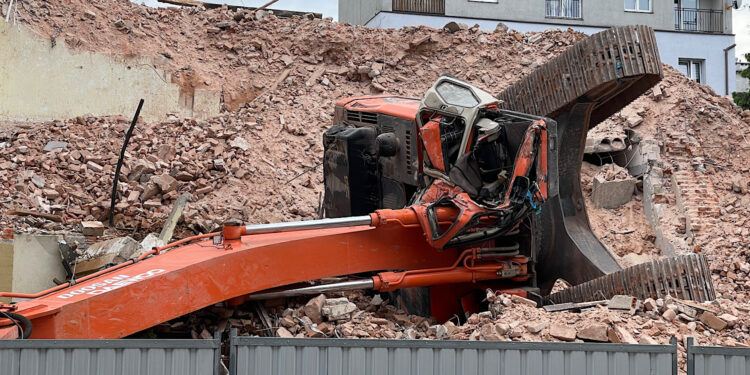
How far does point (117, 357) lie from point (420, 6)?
19.4 meters

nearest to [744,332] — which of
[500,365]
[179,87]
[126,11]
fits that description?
[500,365]

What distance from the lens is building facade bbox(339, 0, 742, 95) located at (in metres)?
24.0

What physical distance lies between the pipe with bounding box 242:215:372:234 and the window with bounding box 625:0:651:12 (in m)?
20.4

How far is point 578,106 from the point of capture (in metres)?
9.02

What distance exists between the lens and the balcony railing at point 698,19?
88.2 feet

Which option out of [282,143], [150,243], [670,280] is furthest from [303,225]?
[282,143]

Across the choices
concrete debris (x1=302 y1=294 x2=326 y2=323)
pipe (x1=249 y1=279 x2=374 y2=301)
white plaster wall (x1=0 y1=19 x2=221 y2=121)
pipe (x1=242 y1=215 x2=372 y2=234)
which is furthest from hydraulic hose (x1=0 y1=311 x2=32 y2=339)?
white plaster wall (x1=0 y1=19 x2=221 y2=121)

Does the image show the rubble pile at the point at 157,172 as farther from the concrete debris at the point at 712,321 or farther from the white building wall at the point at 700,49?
the white building wall at the point at 700,49

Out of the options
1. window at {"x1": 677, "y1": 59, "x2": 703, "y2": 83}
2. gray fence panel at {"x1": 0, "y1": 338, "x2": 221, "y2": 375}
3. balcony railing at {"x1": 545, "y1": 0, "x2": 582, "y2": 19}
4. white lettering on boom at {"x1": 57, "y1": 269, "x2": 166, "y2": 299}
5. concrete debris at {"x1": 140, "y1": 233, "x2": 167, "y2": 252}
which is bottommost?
gray fence panel at {"x1": 0, "y1": 338, "x2": 221, "y2": 375}

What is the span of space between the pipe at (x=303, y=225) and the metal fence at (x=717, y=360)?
2.87m

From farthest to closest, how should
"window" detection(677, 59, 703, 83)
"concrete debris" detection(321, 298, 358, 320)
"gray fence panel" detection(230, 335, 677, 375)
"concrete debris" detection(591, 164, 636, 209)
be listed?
"window" detection(677, 59, 703, 83) < "concrete debris" detection(591, 164, 636, 209) < "concrete debris" detection(321, 298, 358, 320) < "gray fence panel" detection(230, 335, 677, 375)

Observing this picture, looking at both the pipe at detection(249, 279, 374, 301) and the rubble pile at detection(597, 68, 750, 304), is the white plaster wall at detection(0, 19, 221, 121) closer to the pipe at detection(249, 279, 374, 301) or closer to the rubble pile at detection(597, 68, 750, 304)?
the rubble pile at detection(597, 68, 750, 304)

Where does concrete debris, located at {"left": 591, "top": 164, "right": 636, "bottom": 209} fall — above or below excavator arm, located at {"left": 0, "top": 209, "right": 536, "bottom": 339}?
above

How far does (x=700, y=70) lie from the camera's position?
84.5 ft
